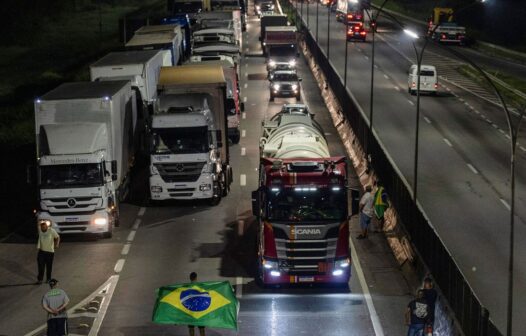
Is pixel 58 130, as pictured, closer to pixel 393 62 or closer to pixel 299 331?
pixel 299 331

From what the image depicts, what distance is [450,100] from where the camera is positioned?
203ft

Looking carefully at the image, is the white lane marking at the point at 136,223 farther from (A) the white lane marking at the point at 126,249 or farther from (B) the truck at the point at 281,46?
(B) the truck at the point at 281,46

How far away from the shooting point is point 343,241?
2428 centimetres

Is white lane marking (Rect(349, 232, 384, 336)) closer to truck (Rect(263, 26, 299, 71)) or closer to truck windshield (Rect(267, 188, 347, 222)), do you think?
truck windshield (Rect(267, 188, 347, 222))

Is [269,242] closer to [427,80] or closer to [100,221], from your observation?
[100,221]

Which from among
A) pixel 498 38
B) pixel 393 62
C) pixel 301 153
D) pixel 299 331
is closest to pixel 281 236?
pixel 299 331

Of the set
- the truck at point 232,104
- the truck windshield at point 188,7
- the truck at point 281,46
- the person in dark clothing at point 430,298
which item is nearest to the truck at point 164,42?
the truck at point 232,104

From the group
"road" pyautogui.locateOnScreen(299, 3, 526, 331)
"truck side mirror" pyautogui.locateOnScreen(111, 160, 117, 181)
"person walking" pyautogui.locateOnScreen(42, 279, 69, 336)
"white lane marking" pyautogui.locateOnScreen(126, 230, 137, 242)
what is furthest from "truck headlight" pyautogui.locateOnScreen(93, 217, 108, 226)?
"road" pyautogui.locateOnScreen(299, 3, 526, 331)

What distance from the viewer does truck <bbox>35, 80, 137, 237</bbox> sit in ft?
98.1

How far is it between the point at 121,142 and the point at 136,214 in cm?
260

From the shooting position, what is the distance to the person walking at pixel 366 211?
29875 millimetres

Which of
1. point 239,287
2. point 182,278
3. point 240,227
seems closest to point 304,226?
point 239,287

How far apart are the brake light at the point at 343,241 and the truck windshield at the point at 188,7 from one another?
71.5m

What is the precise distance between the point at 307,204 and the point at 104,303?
5597 mm
